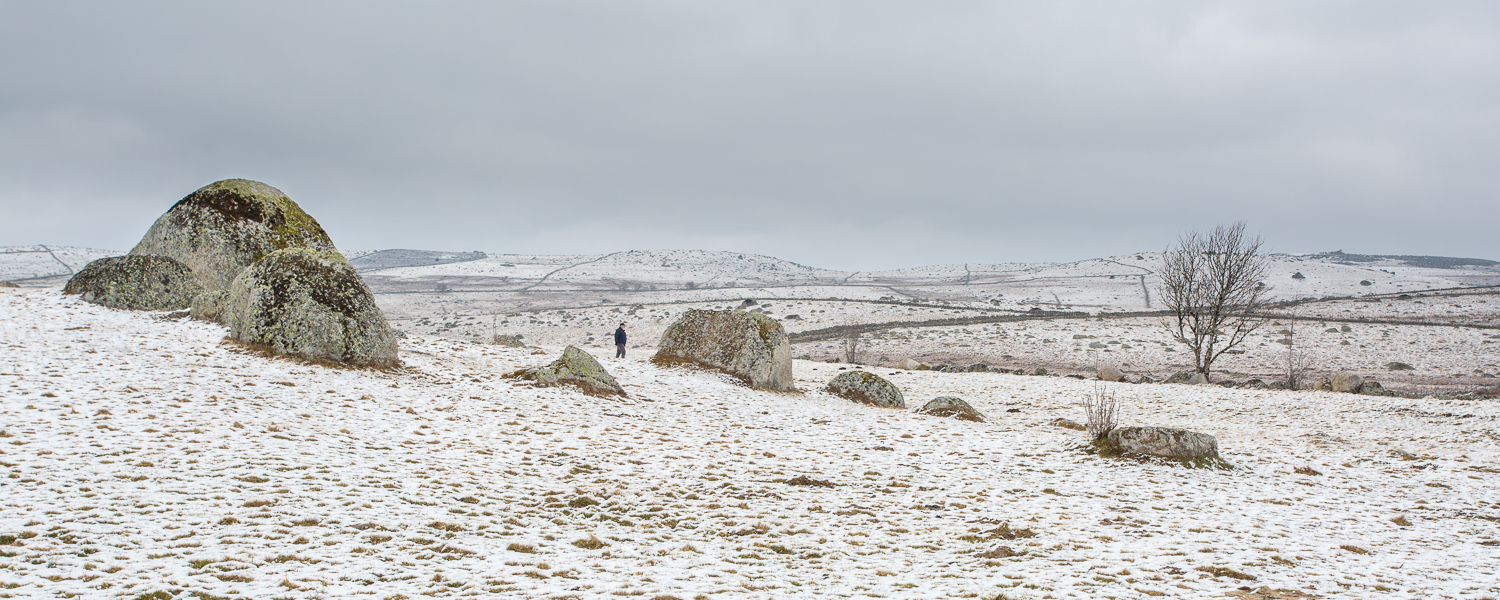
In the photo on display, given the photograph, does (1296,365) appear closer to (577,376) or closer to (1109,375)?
(1109,375)

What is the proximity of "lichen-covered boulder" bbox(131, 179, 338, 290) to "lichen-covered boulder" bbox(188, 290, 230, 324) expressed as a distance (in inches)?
59.0

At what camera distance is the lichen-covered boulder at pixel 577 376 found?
53.6ft

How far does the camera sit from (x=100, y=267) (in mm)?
20031

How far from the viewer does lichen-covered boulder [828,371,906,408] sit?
19.3m

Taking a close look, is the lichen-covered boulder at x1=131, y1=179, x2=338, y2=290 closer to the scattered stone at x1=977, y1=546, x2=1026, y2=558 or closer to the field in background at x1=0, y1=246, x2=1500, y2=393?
the field in background at x1=0, y1=246, x2=1500, y2=393

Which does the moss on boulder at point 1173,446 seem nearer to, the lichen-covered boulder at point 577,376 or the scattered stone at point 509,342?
the lichen-covered boulder at point 577,376

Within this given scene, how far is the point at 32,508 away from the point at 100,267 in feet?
59.9

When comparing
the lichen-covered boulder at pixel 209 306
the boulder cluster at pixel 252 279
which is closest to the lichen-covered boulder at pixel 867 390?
the boulder cluster at pixel 252 279

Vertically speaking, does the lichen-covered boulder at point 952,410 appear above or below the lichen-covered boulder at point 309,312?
below

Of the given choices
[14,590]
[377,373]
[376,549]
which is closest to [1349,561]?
[376,549]

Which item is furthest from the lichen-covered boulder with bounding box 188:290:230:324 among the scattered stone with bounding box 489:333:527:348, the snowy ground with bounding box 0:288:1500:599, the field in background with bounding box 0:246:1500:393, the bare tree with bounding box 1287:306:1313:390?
the bare tree with bounding box 1287:306:1313:390

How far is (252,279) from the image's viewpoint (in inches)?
627

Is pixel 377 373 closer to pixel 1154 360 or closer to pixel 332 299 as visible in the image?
pixel 332 299

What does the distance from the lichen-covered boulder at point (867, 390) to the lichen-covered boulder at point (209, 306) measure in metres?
16.8
